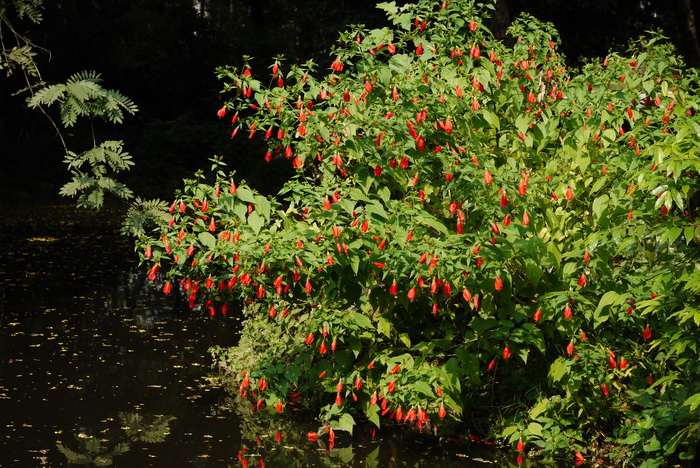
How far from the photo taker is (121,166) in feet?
14.1

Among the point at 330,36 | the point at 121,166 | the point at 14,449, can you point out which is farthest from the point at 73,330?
the point at 330,36

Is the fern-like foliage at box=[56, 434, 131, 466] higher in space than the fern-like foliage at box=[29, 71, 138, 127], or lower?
lower

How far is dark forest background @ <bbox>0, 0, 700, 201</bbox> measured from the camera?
70.4ft

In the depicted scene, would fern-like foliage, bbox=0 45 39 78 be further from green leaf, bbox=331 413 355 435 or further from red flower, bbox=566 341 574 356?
red flower, bbox=566 341 574 356

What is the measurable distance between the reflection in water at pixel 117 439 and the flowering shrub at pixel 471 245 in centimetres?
89

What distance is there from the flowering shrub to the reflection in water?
0.89 m

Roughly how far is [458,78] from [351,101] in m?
0.76

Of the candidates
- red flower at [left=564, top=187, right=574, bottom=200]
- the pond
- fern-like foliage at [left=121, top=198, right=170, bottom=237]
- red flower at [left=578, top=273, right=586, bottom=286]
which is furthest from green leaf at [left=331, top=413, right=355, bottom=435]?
fern-like foliage at [left=121, top=198, right=170, bottom=237]

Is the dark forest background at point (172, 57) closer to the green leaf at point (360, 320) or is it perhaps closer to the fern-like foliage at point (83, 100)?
the green leaf at point (360, 320)

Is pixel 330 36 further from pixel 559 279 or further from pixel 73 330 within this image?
pixel 559 279

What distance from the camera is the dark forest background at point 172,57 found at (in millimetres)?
21469

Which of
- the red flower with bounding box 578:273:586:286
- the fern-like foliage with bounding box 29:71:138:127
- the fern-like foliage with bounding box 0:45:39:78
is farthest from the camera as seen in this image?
the red flower with bounding box 578:273:586:286

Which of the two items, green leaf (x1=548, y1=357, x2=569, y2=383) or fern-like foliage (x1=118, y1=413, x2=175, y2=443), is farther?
fern-like foliage (x1=118, y1=413, x2=175, y2=443)

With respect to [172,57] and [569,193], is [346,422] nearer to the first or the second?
[569,193]
